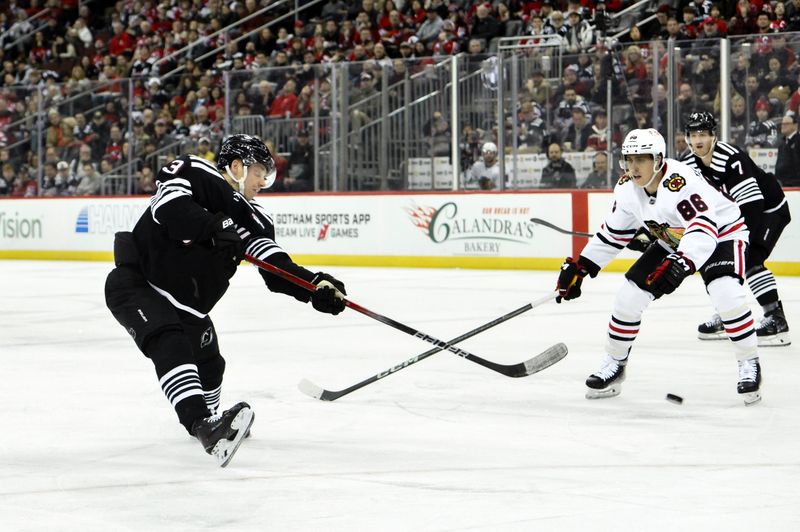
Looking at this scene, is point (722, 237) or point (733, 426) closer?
point (733, 426)

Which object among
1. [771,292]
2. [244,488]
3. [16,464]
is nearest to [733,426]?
[244,488]

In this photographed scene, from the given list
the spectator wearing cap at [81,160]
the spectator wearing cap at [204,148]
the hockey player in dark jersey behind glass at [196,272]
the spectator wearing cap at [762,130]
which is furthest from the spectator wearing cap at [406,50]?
the hockey player in dark jersey behind glass at [196,272]

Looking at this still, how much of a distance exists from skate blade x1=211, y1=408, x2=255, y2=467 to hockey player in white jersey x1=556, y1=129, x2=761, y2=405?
1812 millimetres

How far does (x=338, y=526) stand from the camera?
304 centimetres

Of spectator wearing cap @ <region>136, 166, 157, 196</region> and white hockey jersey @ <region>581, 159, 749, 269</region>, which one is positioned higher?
white hockey jersey @ <region>581, 159, 749, 269</region>

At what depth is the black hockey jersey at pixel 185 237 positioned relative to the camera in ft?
12.5

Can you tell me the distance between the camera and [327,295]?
4020 mm

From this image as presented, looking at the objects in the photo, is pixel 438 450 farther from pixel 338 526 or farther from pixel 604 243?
pixel 604 243

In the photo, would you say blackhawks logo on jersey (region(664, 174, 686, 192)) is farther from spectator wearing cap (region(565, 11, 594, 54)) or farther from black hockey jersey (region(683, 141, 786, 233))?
spectator wearing cap (region(565, 11, 594, 54))

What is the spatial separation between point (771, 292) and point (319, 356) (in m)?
2.55

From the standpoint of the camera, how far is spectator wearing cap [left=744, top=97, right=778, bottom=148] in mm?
11242

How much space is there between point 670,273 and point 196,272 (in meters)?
1.81

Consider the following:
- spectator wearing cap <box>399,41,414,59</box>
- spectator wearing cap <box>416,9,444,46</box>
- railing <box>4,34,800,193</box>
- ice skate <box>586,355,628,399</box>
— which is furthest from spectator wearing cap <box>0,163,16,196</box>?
ice skate <box>586,355,628,399</box>

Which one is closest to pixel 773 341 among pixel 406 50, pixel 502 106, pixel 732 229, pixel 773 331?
pixel 773 331
